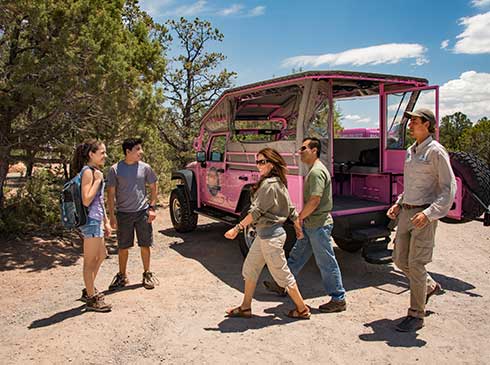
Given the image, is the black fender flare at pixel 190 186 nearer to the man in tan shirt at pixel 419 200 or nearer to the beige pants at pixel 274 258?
the beige pants at pixel 274 258

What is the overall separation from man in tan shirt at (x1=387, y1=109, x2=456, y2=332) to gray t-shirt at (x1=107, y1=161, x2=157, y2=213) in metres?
2.88

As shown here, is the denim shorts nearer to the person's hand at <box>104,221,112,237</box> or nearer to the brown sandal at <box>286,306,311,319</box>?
the person's hand at <box>104,221,112,237</box>

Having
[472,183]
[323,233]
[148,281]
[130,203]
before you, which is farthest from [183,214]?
[472,183]

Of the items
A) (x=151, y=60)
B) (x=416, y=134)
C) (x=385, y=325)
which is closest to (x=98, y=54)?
(x=151, y=60)

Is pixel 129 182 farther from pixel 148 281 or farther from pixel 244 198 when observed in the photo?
pixel 244 198

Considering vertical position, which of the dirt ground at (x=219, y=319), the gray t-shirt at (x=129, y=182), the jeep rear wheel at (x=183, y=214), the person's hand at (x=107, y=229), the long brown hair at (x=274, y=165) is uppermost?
the long brown hair at (x=274, y=165)

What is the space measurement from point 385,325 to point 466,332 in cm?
71

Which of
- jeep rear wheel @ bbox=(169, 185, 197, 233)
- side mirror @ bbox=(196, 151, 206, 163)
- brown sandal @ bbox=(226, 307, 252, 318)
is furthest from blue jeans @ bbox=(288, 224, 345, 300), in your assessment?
jeep rear wheel @ bbox=(169, 185, 197, 233)

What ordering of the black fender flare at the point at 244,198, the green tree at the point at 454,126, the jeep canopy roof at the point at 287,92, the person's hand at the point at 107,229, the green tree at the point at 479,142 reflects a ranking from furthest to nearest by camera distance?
the green tree at the point at 454,126 → the green tree at the point at 479,142 → the black fender flare at the point at 244,198 → the jeep canopy roof at the point at 287,92 → the person's hand at the point at 107,229

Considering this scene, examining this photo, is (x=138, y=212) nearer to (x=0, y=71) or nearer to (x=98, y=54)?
(x=98, y=54)

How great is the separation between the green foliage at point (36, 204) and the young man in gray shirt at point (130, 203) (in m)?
3.18

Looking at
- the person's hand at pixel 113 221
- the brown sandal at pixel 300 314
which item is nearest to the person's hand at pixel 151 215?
the person's hand at pixel 113 221

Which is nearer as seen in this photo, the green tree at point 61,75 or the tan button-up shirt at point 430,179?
the tan button-up shirt at point 430,179

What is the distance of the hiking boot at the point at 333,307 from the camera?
4743mm
